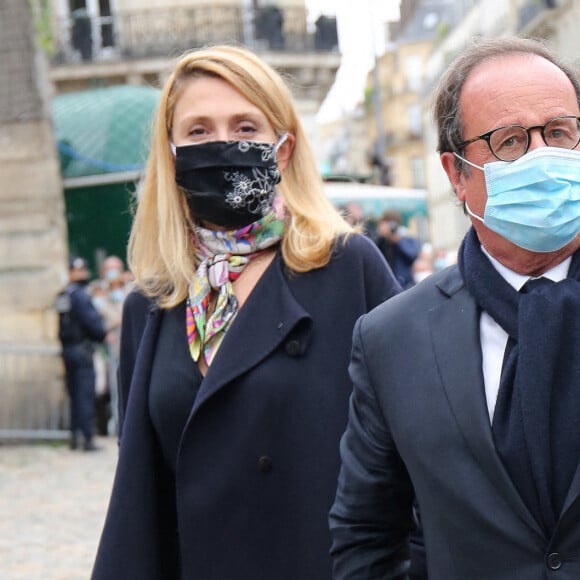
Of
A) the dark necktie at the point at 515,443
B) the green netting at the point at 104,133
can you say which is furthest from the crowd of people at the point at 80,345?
the dark necktie at the point at 515,443

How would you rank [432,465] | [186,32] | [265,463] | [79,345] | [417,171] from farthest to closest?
[417,171]
[186,32]
[79,345]
[265,463]
[432,465]

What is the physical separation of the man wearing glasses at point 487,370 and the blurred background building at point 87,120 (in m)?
0.34

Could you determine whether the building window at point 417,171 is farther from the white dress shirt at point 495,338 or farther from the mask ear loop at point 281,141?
the white dress shirt at point 495,338

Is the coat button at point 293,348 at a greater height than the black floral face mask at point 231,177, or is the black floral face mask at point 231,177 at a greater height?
the black floral face mask at point 231,177

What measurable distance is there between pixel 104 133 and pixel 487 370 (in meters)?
17.6

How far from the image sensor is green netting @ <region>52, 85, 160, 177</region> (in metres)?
19.8

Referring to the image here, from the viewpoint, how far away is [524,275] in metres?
2.79

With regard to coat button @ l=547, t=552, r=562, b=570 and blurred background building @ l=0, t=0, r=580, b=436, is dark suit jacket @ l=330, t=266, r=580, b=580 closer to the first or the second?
coat button @ l=547, t=552, r=562, b=570

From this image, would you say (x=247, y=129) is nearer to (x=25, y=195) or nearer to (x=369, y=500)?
(x=369, y=500)

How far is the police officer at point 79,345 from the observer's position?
13.3 m

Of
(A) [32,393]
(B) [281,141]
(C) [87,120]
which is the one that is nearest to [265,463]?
(B) [281,141]

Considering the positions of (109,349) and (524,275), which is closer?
(524,275)

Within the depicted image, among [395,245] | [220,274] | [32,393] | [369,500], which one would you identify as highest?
[220,274]

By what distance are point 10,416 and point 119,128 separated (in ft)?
24.6
